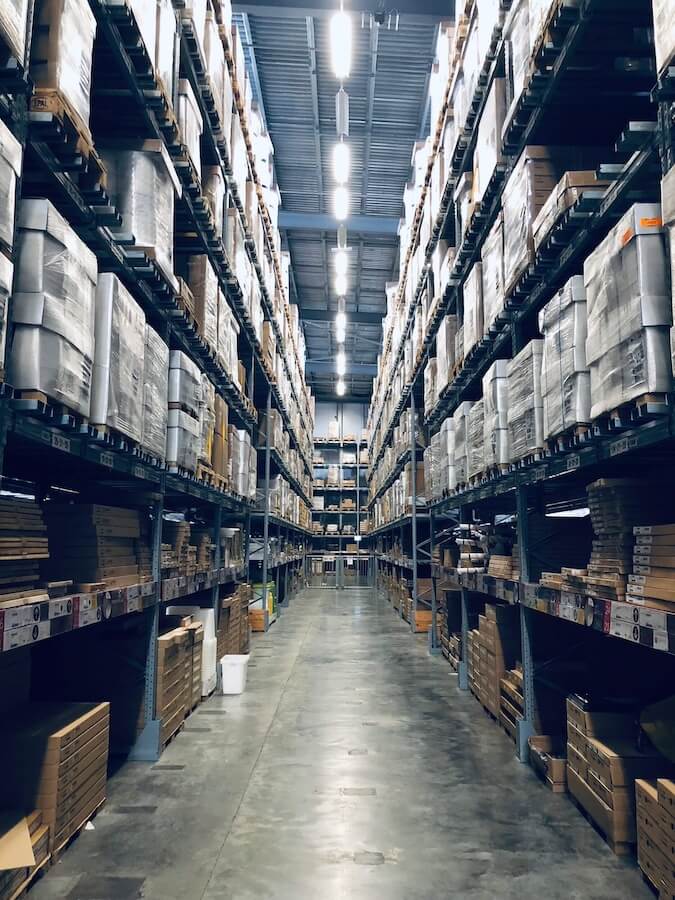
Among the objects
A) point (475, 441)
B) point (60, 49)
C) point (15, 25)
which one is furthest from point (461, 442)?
point (15, 25)

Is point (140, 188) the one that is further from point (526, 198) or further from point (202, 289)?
point (526, 198)

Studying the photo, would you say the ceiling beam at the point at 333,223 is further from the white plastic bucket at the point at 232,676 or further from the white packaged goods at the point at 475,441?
the white plastic bucket at the point at 232,676

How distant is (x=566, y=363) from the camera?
3650 millimetres

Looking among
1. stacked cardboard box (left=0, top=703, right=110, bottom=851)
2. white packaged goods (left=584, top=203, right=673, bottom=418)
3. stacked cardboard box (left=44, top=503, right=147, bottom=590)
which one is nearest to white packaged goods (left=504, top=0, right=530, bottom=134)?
white packaged goods (left=584, top=203, right=673, bottom=418)

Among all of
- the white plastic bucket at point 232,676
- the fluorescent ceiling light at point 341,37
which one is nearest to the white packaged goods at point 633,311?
the white plastic bucket at point 232,676

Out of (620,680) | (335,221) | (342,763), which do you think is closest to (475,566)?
(620,680)

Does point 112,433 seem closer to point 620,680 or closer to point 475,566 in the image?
point 620,680

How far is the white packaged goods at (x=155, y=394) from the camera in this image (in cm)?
428

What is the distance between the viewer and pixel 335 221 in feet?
50.2

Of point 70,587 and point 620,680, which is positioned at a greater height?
point 70,587

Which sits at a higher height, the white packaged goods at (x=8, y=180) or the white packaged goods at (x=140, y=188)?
the white packaged goods at (x=140, y=188)

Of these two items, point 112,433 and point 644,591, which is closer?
point 644,591

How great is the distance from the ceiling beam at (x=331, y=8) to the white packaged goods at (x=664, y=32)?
818cm

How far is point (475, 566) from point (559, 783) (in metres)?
3.16
